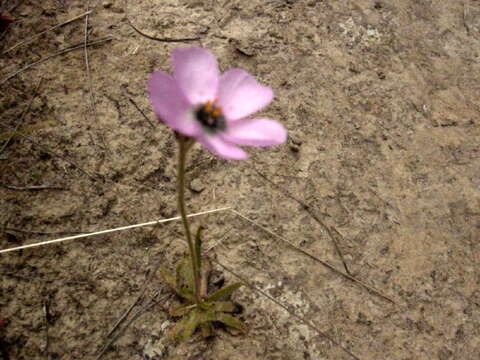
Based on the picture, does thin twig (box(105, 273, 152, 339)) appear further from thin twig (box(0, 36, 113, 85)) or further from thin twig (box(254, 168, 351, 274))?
thin twig (box(0, 36, 113, 85))

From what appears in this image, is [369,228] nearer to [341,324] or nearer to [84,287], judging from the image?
[341,324]

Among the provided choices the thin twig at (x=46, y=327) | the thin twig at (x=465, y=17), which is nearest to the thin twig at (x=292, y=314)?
the thin twig at (x=46, y=327)

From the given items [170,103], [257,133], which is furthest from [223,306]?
[170,103]

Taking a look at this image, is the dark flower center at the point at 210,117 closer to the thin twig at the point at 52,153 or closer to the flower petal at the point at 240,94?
the flower petal at the point at 240,94

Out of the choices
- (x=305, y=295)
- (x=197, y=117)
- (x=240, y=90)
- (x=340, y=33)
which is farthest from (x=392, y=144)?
(x=197, y=117)

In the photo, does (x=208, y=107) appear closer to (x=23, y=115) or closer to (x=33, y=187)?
(x=33, y=187)

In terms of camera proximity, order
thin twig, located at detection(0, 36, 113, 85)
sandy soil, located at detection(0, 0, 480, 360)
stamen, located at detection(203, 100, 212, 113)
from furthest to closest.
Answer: thin twig, located at detection(0, 36, 113, 85) < sandy soil, located at detection(0, 0, 480, 360) < stamen, located at detection(203, 100, 212, 113)

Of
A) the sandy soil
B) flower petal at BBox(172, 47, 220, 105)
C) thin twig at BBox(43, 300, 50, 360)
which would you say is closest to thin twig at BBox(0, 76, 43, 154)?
the sandy soil
